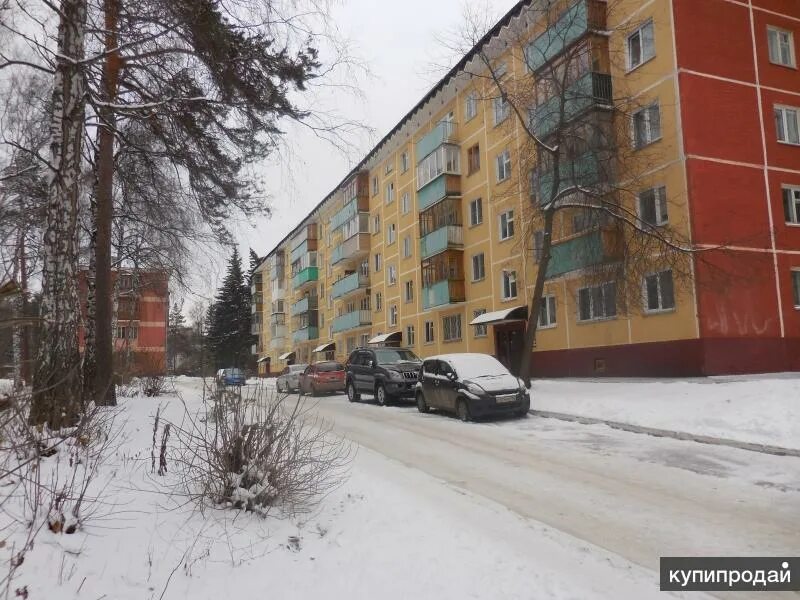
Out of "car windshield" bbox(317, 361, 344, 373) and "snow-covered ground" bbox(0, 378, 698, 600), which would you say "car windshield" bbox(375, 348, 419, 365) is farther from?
"snow-covered ground" bbox(0, 378, 698, 600)

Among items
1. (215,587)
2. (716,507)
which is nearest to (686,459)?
(716,507)

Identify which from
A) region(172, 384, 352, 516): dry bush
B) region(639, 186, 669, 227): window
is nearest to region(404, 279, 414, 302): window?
region(639, 186, 669, 227): window

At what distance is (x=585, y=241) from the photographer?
1898cm

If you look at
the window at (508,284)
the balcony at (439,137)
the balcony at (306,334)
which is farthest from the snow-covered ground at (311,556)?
the balcony at (306,334)

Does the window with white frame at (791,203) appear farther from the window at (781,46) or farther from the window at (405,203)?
the window at (405,203)

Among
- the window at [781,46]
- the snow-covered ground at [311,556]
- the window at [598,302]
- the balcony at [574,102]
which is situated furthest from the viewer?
the window at [781,46]

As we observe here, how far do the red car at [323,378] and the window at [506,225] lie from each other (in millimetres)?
9921

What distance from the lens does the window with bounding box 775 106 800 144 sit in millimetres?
20391

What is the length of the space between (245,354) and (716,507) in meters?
5.35

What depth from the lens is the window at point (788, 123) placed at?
20.4m

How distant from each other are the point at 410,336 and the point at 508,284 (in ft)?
35.7

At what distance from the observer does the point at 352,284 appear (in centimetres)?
4428

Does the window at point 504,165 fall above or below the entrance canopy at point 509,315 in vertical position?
above

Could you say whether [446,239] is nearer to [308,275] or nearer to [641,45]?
[641,45]
